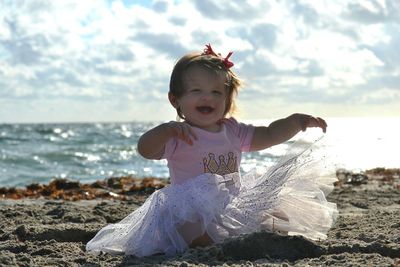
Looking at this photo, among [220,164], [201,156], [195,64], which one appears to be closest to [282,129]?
[220,164]

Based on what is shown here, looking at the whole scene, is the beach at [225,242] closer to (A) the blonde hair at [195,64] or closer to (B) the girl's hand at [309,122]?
(B) the girl's hand at [309,122]

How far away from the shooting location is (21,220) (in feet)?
15.6

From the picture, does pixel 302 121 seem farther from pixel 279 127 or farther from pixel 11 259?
pixel 11 259

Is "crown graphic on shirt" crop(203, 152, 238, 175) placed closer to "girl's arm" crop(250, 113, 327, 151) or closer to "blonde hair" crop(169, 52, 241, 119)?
"girl's arm" crop(250, 113, 327, 151)

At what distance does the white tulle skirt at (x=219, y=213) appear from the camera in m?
3.33

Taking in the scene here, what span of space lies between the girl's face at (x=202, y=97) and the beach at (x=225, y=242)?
3.13ft

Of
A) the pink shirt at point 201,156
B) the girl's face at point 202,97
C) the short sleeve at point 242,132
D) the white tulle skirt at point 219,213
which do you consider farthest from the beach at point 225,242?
the girl's face at point 202,97

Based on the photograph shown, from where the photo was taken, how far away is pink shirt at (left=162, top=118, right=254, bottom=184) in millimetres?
3654

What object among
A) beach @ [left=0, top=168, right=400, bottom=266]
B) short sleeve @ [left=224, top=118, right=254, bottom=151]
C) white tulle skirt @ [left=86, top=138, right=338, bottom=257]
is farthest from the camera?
short sleeve @ [left=224, top=118, right=254, bottom=151]

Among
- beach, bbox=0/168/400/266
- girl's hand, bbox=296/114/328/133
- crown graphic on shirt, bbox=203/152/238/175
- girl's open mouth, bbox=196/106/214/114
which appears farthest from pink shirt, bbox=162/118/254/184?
beach, bbox=0/168/400/266

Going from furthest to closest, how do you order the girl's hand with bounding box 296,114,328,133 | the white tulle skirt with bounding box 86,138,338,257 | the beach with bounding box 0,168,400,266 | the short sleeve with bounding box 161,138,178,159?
the girl's hand with bounding box 296,114,328,133 → the short sleeve with bounding box 161,138,178,159 → the white tulle skirt with bounding box 86,138,338,257 → the beach with bounding box 0,168,400,266

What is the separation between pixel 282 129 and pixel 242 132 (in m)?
0.28

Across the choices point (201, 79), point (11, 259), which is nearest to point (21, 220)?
point (11, 259)

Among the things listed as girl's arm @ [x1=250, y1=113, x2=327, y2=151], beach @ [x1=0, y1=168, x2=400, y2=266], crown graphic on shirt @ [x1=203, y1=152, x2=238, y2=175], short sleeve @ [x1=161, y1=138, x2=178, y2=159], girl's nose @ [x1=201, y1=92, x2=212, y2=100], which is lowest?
beach @ [x1=0, y1=168, x2=400, y2=266]
